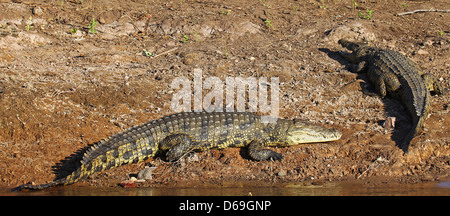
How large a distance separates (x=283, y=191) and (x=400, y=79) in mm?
3545

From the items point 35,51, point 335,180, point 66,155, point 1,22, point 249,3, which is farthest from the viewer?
point 249,3

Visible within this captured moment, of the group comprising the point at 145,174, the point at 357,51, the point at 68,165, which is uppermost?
the point at 357,51

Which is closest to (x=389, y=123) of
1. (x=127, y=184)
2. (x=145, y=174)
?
(x=145, y=174)

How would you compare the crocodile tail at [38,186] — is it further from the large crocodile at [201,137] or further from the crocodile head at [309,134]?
the crocodile head at [309,134]

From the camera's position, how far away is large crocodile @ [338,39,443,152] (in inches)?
240

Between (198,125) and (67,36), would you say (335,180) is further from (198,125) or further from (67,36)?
(67,36)

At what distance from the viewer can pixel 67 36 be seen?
28.1ft

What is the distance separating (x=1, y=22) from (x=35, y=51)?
1302 mm

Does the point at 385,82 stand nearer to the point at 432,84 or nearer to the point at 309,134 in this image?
the point at 432,84

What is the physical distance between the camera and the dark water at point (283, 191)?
463cm

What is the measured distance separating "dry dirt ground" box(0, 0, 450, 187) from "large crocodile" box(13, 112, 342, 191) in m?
0.16

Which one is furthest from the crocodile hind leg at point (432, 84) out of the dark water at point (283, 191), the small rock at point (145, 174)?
the small rock at point (145, 174)

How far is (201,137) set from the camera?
5730mm

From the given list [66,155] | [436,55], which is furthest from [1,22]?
[436,55]
